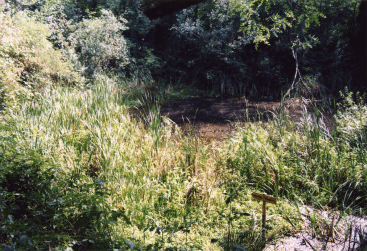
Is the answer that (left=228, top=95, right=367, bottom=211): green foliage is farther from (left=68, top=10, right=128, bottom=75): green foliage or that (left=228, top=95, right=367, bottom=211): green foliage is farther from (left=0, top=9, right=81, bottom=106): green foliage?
(left=68, top=10, right=128, bottom=75): green foliage

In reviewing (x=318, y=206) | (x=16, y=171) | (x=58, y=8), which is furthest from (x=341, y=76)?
(x=58, y=8)

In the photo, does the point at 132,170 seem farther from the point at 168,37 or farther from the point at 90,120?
the point at 168,37

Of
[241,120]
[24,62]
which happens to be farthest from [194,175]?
[24,62]

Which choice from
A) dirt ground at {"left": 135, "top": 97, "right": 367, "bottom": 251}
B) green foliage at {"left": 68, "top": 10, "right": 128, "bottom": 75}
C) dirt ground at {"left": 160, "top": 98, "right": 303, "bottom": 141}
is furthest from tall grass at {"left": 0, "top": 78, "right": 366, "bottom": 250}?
green foliage at {"left": 68, "top": 10, "right": 128, "bottom": 75}

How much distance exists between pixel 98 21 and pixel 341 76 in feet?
25.2

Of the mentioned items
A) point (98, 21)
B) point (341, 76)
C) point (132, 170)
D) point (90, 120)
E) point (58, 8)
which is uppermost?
point (58, 8)

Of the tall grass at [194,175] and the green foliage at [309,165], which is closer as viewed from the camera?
the tall grass at [194,175]

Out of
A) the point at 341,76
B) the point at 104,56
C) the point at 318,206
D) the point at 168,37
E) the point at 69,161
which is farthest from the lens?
the point at 168,37

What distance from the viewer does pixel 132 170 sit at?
8.31ft

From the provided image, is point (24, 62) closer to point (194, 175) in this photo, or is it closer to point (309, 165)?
point (194, 175)

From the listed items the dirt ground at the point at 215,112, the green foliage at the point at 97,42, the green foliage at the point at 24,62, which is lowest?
the dirt ground at the point at 215,112

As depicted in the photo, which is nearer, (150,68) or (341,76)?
(341,76)

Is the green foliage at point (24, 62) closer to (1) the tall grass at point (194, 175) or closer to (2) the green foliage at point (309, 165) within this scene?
(1) the tall grass at point (194, 175)

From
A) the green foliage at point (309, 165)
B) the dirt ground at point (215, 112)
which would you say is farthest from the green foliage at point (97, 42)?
the green foliage at point (309, 165)
